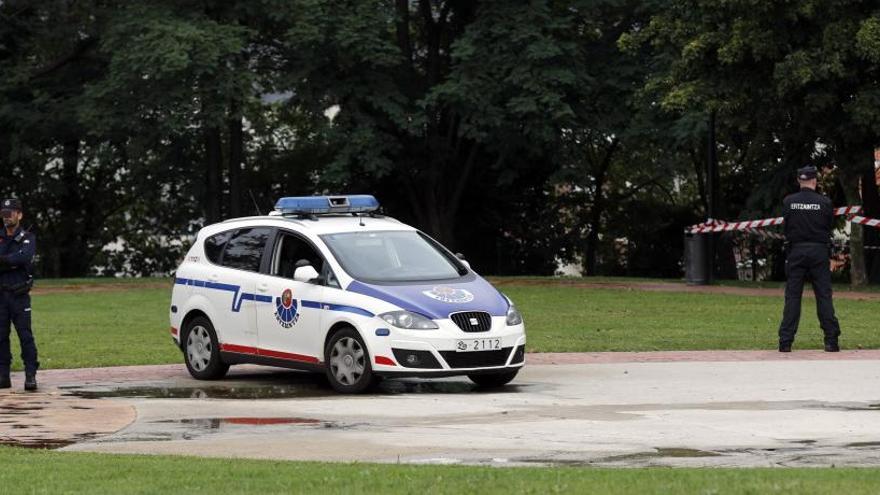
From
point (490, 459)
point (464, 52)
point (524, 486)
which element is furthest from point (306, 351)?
point (464, 52)

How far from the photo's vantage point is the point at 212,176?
4719 cm

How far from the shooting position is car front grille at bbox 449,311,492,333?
52.5 ft

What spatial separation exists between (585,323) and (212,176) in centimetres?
2310

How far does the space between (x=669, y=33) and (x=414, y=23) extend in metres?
15.2

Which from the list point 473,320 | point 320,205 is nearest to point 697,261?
point 320,205

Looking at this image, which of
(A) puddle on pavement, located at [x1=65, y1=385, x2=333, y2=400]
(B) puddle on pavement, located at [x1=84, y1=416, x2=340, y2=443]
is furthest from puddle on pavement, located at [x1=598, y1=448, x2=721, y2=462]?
(A) puddle on pavement, located at [x1=65, y1=385, x2=333, y2=400]

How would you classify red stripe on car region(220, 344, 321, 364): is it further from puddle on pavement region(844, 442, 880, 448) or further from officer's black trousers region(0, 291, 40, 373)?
puddle on pavement region(844, 442, 880, 448)

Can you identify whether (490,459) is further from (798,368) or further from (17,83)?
(17,83)

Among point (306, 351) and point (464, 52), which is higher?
point (464, 52)

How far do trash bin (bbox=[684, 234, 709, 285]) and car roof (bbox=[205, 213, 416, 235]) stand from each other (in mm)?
19684

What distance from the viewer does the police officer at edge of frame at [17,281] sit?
16766 millimetres

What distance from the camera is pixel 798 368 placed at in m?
17.9

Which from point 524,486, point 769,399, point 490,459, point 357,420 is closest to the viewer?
point 524,486

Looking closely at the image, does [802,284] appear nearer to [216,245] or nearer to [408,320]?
[408,320]
